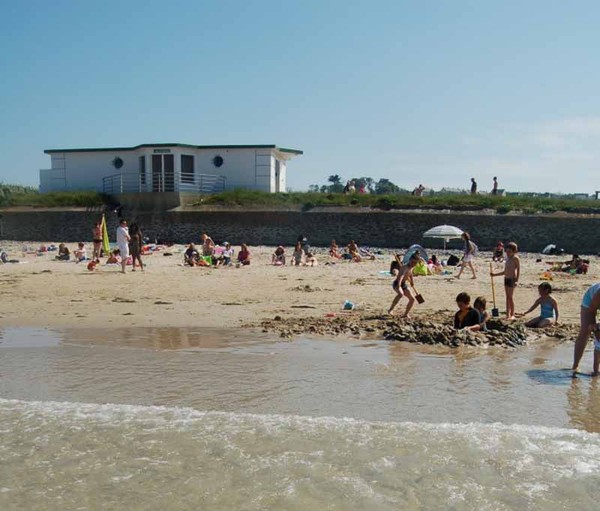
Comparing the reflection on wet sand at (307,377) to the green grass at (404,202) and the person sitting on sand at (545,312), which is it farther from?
the green grass at (404,202)

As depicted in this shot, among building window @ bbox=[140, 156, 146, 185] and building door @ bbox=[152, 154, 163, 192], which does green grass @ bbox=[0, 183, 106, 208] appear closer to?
building window @ bbox=[140, 156, 146, 185]

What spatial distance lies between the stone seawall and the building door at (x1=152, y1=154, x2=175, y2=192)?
8.94 feet

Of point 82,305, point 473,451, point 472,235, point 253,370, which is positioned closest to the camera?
point 473,451

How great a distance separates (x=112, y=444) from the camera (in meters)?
5.86


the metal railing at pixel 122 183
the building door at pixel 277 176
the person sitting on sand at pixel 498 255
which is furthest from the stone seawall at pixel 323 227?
the building door at pixel 277 176

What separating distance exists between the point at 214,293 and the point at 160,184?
22882 millimetres

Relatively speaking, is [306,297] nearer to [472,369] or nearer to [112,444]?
[472,369]

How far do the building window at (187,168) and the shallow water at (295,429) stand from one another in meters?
28.5

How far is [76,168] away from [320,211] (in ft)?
52.6

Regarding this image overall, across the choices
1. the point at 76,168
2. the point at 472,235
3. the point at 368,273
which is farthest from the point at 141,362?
the point at 76,168

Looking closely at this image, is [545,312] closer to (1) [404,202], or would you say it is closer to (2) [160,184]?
(1) [404,202]

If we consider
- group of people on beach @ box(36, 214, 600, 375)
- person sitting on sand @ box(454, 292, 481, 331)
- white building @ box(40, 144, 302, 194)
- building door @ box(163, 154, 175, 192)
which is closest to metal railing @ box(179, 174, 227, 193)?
white building @ box(40, 144, 302, 194)

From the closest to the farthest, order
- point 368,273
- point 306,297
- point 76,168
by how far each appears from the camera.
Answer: point 306,297, point 368,273, point 76,168

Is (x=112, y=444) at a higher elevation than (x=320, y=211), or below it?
below
